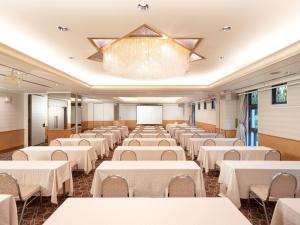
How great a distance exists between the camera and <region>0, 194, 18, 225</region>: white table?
287cm

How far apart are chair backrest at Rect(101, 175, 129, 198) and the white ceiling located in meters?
2.42

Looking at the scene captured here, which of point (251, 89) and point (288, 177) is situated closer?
point (288, 177)

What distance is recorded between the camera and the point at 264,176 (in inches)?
167

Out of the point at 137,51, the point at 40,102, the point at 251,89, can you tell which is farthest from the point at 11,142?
the point at 251,89

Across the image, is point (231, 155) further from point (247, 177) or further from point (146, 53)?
point (146, 53)

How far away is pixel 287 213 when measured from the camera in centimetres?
264

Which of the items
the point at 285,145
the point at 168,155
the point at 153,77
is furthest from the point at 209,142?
the point at 153,77

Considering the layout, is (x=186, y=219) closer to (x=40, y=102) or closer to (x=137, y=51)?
(x=137, y=51)

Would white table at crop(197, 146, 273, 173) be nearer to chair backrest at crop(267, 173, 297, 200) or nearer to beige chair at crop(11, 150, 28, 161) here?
chair backrest at crop(267, 173, 297, 200)

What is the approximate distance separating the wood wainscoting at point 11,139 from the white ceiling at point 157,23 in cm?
742

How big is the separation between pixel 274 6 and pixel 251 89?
692 cm

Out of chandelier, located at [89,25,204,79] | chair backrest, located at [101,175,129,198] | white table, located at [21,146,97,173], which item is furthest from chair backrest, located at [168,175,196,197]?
white table, located at [21,146,97,173]

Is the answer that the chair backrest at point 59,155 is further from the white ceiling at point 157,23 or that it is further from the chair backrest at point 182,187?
the chair backrest at point 182,187

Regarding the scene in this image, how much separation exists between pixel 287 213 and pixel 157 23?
3165mm
